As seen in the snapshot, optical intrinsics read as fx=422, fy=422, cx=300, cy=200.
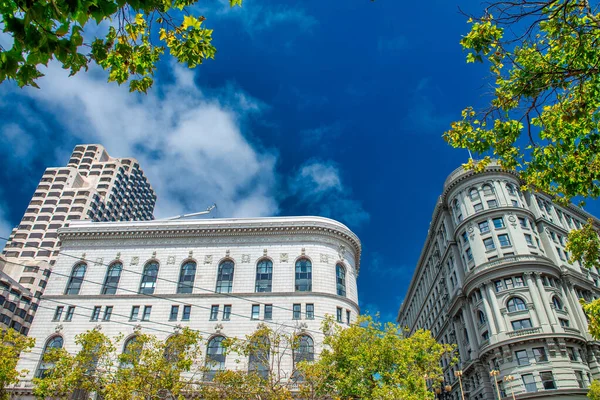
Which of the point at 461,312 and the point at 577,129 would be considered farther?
the point at 461,312

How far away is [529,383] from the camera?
4100 cm

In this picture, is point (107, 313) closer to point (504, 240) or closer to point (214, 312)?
point (214, 312)

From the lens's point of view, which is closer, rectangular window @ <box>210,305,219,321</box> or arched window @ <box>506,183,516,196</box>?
rectangular window @ <box>210,305,219,321</box>

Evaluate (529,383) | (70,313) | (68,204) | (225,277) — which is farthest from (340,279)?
(68,204)

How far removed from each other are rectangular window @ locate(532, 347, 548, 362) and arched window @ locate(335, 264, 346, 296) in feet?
64.8

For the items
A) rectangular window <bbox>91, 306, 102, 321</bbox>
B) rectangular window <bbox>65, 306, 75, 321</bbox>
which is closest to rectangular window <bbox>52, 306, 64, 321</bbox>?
rectangular window <bbox>65, 306, 75, 321</bbox>

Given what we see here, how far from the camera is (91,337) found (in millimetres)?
30203

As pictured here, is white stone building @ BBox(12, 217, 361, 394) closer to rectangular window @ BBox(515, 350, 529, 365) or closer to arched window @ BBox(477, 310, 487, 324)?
arched window @ BBox(477, 310, 487, 324)

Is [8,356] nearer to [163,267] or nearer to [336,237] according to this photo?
[163,267]

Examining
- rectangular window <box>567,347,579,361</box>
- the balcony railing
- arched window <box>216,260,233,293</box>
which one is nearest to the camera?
rectangular window <box>567,347,579,361</box>

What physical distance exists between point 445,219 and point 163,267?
3963 centimetres

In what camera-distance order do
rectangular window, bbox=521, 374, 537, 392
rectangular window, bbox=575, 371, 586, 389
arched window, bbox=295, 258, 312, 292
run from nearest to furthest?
rectangular window, bbox=521, 374, 537, 392 → rectangular window, bbox=575, 371, 586, 389 → arched window, bbox=295, 258, 312, 292

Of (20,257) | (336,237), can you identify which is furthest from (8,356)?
(20,257)

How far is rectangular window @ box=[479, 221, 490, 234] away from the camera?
51969 millimetres
